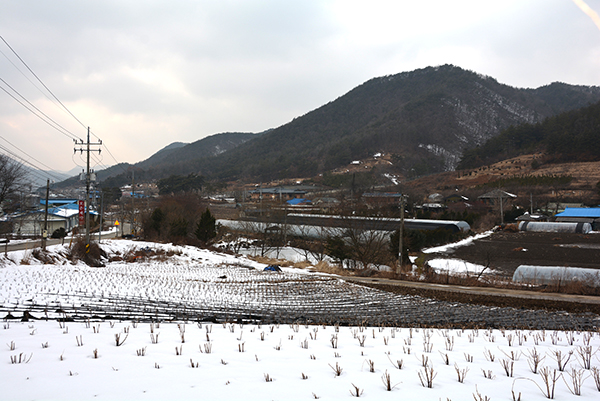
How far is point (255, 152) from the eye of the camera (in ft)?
646

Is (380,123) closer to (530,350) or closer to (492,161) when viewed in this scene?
(492,161)

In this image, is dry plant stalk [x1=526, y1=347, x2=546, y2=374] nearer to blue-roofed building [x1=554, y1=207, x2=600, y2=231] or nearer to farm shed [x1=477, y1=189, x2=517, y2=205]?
blue-roofed building [x1=554, y1=207, x2=600, y2=231]

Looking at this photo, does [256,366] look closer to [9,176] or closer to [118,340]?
[118,340]

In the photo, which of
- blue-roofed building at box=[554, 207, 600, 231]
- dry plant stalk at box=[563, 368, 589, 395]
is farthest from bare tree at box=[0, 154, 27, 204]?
blue-roofed building at box=[554, 207, 600, 231]

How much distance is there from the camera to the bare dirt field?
2819cm

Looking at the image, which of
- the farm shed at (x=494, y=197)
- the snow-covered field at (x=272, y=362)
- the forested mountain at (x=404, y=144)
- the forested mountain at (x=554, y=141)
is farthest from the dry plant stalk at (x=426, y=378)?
the forested mountain at (x=404, y=144)

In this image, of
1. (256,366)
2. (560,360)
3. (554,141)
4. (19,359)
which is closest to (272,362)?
(256,366)

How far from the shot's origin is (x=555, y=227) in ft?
157

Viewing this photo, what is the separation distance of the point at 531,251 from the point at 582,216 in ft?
84.5

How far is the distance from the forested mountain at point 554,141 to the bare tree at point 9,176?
350ft

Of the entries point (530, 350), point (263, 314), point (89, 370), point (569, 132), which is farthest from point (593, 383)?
point (569, 132)

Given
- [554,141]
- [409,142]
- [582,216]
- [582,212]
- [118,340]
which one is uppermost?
[409,142]

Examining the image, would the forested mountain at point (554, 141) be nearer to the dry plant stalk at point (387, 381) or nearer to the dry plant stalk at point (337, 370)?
the dry plant stalk at point (387, 381)

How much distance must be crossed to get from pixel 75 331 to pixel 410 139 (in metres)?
169
